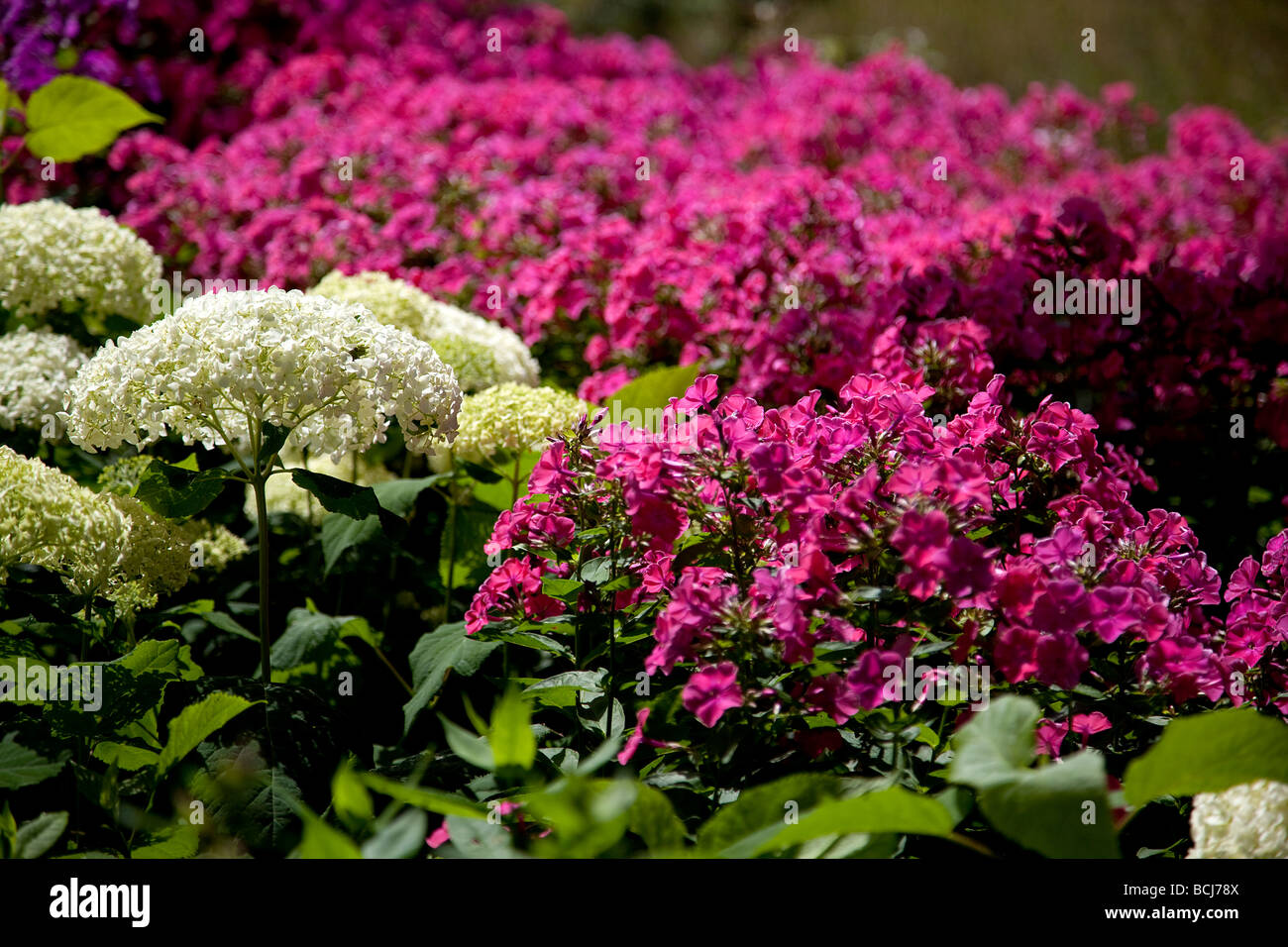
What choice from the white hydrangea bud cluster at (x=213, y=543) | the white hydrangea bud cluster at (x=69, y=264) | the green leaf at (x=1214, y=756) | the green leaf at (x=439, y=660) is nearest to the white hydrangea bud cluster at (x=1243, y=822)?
the green leaf at (x=1214, y=756)

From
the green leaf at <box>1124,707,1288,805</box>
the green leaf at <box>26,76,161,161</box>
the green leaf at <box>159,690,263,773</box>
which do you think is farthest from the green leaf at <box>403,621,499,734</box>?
the green leaf at <box>26,76,161,161</box>

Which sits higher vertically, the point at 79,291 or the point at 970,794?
the point at 79,291

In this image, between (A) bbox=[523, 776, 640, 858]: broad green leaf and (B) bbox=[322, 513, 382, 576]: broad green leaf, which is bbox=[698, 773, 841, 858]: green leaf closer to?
(A) bbox=[523, 776, 640, 858]: broad green leaf

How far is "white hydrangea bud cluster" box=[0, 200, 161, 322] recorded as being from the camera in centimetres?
291

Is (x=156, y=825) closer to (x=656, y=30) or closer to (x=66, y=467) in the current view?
(x=66, y=467)

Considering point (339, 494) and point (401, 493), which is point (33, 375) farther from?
point (339, 494)

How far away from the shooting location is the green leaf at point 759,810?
1.49 m

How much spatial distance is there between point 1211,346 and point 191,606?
104 inches

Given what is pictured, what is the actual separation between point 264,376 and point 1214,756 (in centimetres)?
159

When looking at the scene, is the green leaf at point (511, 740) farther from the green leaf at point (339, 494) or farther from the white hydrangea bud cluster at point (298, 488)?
the white hydrangea bud cluster at point (298, 488)

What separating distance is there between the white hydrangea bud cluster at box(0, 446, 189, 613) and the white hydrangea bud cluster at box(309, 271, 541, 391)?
0.95 metres

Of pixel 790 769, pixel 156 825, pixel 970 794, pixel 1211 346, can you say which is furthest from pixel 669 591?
pixel 1211 346

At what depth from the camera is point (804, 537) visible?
1717 mm

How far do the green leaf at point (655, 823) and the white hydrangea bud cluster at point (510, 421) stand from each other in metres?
1.06
